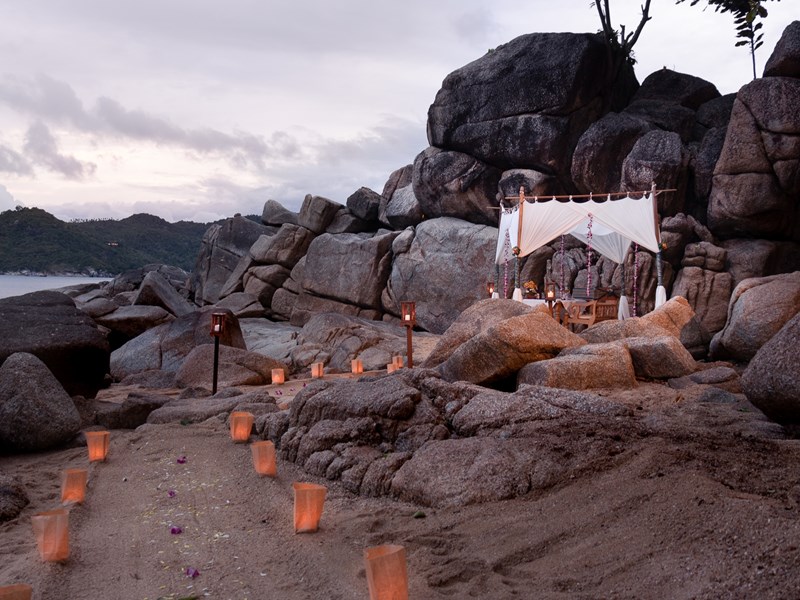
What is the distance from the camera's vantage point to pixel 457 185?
2152 cm

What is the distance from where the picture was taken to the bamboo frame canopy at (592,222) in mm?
15117

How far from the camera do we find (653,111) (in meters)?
20.6

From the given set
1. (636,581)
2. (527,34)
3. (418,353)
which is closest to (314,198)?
(527,34)

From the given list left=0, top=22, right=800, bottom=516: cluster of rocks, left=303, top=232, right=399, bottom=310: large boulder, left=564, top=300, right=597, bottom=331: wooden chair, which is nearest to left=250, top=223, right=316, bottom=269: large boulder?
left=0, top=22, right=800, bottom=516: cluster of rocks

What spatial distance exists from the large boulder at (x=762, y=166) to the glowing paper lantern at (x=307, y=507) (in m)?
16.8

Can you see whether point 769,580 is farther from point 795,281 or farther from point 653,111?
point 653,111

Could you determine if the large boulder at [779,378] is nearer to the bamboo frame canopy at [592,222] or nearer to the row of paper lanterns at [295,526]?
the row of paper lanterns at [295,526]

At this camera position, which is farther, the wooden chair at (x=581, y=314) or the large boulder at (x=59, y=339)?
the wooden chair at (x=581, y=314)

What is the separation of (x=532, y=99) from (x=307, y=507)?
18.4 m

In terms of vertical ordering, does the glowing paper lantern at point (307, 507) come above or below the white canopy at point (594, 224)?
below

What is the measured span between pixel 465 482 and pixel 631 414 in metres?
2.23

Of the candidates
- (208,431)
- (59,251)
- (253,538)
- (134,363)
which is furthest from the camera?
(59,251)

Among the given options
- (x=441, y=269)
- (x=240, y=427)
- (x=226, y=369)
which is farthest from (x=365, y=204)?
(x=240, y=427)

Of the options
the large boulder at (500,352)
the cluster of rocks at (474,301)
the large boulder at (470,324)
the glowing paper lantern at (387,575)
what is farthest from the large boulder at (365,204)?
the glowing paper lantern at (387,575)
